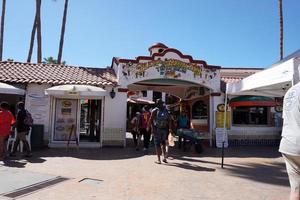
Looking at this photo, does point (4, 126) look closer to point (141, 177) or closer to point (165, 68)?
point (141, 177)

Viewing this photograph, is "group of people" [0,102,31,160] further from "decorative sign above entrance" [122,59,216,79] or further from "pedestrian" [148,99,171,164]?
"decorative sign above entrance" [122,59,216,79]

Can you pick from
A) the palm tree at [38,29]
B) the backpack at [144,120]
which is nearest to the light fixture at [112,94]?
the backpack at [144,120]

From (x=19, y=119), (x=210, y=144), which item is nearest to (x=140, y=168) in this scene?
(x=19, y=119)

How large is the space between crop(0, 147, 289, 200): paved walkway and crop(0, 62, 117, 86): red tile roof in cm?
346

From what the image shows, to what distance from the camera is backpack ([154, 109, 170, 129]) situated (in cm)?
938

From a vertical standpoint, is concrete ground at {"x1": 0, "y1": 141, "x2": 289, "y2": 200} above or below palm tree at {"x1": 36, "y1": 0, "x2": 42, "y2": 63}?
below

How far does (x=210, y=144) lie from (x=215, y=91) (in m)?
2.44

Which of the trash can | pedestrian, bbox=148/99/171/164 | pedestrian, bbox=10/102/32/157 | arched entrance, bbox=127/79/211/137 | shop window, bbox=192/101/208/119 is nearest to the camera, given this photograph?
pedestrian, bbox=148/99/171/164

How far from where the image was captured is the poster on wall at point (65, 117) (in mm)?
13508

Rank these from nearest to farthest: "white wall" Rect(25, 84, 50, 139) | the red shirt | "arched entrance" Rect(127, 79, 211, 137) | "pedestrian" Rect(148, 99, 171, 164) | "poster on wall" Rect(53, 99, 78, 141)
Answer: the red shirt, "pedestrian" Rect(148, 99, 171, 164), "white wall" Rect(25, 84, 50, 139), "poster on wall" Rect(53, 99, 78, 141), "arched entrance" Rect(127, 79, 211, 137)

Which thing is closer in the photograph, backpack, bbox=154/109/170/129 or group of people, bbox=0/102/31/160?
group of people, bbox=0/102/31/160

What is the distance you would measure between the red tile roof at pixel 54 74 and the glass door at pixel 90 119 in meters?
1.06

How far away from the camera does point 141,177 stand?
7.38 metres

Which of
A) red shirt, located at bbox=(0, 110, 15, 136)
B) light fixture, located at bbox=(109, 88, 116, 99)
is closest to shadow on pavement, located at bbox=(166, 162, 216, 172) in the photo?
red shirt, located at bbox=(0, 110, 15, 136)
